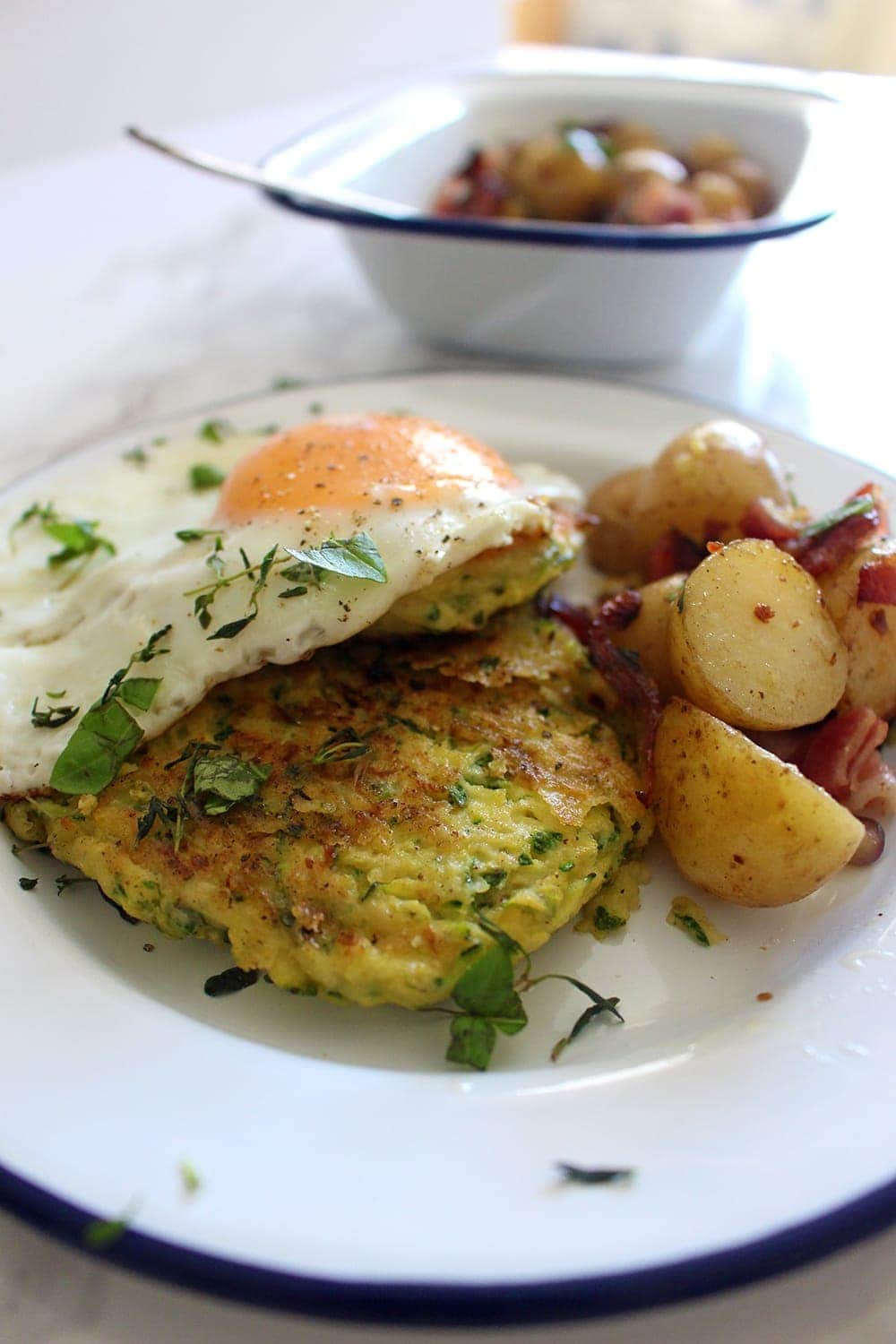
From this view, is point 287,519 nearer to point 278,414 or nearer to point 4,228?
point 278,414

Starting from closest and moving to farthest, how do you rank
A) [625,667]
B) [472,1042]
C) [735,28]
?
[472,1042], [625,667], [735,28]

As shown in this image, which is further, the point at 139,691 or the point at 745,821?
the point at 139,691

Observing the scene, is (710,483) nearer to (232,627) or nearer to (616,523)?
(616,523)

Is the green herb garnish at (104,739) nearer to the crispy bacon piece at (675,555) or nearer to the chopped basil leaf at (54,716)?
the chopped basil leaf at (54,716)

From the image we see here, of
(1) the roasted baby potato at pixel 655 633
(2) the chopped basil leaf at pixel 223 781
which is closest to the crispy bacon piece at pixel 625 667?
(1) the roasted baby potato at pixel 655 633

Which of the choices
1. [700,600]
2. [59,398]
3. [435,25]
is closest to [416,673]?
[700,600]

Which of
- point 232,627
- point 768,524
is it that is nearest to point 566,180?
point 768,524
